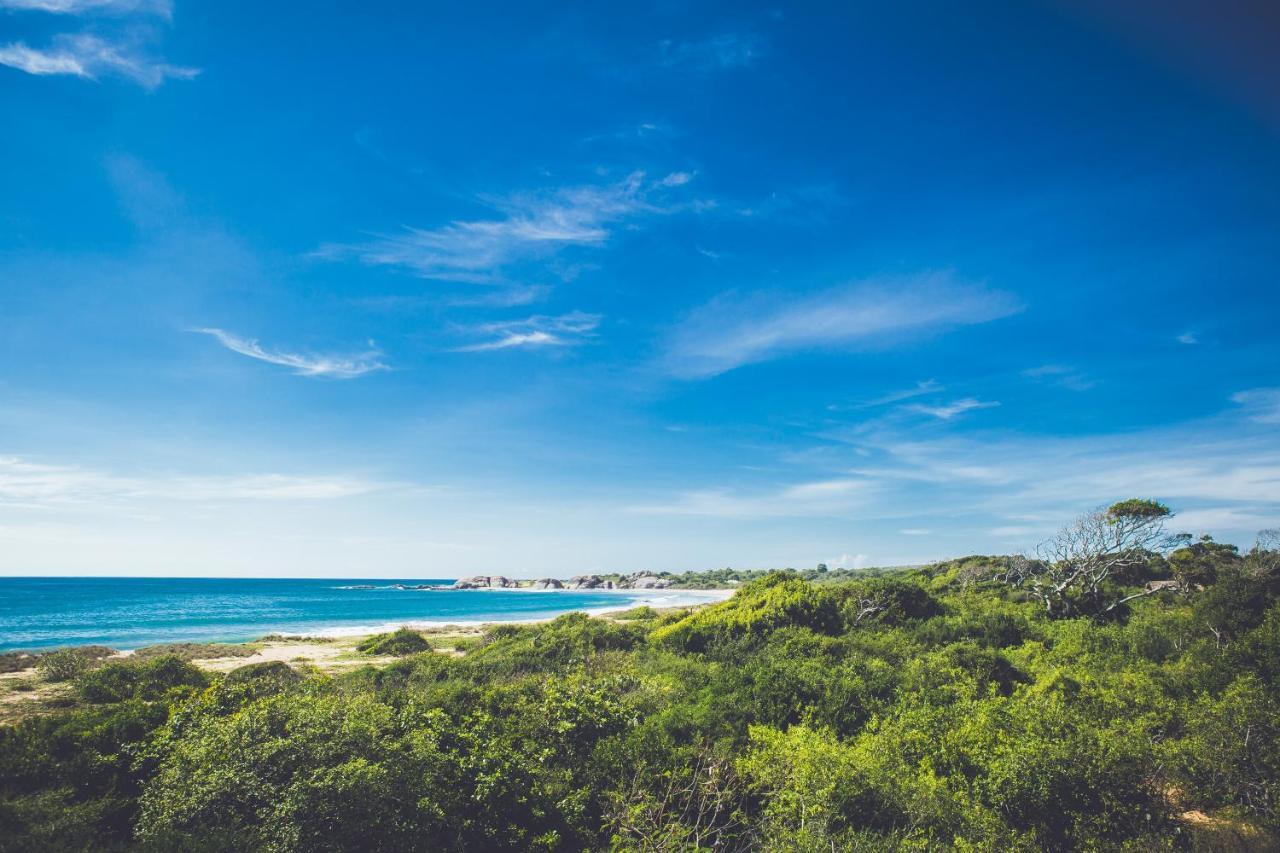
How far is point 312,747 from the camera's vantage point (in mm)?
9805

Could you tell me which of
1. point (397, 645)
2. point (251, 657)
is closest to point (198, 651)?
point (251, 657)

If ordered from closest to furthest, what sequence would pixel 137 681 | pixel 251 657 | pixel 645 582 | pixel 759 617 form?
pixel 137 681 → pixel 759 617 → pixel 251 657 → pixel 645 582

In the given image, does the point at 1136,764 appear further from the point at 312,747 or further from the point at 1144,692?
the point at 312,747

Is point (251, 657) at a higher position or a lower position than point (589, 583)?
higher

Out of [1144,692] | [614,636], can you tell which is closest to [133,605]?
[614,636]

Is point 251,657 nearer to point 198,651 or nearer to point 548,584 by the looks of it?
point 198,651

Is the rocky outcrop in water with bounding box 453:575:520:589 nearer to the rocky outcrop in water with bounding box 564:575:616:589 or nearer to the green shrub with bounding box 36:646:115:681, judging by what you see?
the rocky outcrop in water with bounding box 564:575:616:589

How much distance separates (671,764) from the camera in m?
12.0

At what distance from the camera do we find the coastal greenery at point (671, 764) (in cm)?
905

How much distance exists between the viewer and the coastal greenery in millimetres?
9047

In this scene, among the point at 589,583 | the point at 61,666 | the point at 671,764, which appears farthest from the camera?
the point at 589,583

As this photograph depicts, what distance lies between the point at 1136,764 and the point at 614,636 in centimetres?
2313

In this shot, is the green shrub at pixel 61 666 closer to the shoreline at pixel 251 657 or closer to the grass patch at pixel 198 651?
the shoreline at pixel 251 657

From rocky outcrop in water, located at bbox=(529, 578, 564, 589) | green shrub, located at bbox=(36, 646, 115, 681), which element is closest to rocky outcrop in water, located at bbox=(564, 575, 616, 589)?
rocky outcrop in water, located at bbox=(529, 578, 564, 589)
